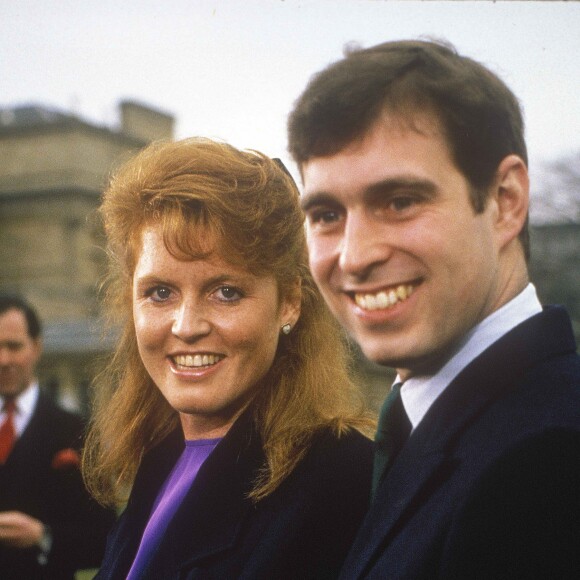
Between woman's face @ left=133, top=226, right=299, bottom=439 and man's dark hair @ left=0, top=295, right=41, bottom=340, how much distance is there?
2968 millimetres

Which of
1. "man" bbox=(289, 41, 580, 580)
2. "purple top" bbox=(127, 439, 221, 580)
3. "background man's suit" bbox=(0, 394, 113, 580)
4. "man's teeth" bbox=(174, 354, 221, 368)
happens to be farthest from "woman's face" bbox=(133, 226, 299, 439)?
"background man's suit" bbox=(0, 394, 113, 580)

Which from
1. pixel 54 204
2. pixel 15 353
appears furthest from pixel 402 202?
pixel 54 204

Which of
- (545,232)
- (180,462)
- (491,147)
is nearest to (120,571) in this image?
(180,462)

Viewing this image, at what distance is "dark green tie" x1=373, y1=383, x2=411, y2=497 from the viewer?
191 cm

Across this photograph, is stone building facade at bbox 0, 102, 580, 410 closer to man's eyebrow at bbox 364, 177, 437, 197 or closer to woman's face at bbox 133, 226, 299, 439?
woman's face at bbox 133, 226, 299, 439

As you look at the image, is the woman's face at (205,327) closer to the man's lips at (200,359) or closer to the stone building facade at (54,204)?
the man's lips at (200,359)

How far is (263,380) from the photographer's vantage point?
2.55 meters

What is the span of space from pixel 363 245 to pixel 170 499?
1194mm

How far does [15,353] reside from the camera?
5184 mm

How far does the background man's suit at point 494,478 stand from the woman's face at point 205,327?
698 millimetres

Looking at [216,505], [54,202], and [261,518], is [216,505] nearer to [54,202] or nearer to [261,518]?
[261,518]

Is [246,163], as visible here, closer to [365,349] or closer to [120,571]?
[365,349]

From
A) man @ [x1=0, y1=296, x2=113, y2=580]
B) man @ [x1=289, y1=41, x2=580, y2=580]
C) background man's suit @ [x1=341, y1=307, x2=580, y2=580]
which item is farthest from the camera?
man @ [x1=0, y1=296, x2=113, y2=580]

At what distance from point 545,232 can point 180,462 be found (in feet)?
10.3
